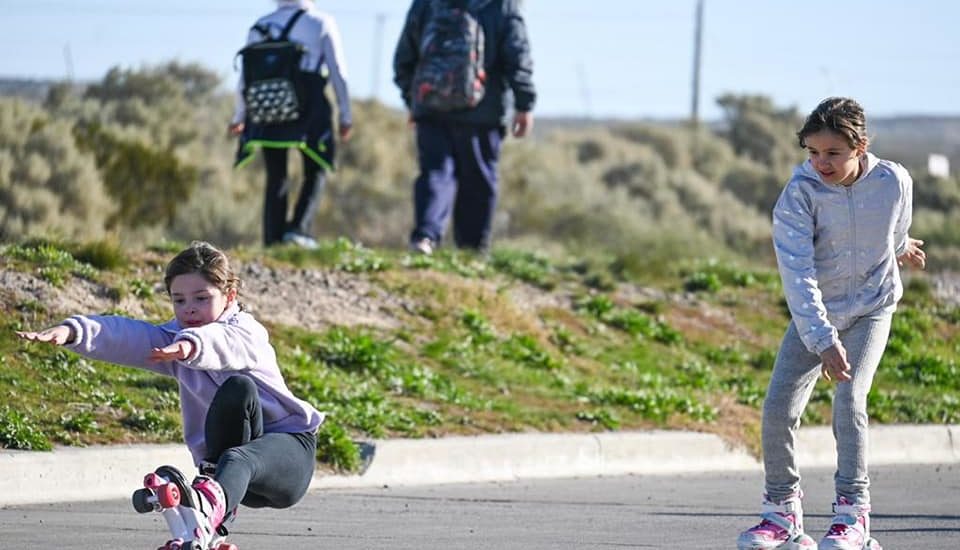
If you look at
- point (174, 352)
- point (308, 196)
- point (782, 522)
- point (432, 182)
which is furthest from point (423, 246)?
point (174, 352)

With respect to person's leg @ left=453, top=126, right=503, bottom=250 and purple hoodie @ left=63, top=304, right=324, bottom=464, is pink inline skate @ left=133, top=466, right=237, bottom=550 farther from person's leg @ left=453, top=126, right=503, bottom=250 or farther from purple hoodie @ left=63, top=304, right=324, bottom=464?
person's leg @ left=453, top=126, right=503, bottom=250

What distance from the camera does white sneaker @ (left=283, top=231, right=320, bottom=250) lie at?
13133mm

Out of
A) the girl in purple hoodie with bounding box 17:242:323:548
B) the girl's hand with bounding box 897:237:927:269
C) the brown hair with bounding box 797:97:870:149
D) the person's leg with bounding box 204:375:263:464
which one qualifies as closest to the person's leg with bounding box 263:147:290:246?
the girl's hand with bounding box 897:237:927:269

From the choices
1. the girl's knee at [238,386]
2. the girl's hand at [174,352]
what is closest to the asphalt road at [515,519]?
the girl's knee at [238,386]

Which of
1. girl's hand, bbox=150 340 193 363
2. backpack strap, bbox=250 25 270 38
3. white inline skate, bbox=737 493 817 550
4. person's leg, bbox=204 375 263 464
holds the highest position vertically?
backpack strap, bbox=250 25 270 38

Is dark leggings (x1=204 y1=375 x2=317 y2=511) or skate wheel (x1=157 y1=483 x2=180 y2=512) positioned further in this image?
dark leggings (x1=204 y1=375 x2=317 y2=511)

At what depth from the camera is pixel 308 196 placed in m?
13.3

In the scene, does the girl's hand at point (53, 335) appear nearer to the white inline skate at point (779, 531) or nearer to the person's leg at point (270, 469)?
the person's leg at point (270, 469)

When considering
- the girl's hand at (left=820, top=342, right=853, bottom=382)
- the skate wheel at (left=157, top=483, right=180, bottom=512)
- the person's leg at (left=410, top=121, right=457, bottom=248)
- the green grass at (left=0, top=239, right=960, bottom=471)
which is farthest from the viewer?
the person's leg at (left=410, top=121, right=457, bottom=248)

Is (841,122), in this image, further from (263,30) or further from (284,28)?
(263,30)

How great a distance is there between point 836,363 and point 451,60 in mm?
7199

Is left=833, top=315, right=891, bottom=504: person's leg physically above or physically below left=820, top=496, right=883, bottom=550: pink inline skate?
above

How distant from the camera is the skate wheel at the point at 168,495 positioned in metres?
5.20

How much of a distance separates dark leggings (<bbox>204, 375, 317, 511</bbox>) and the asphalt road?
96cm
